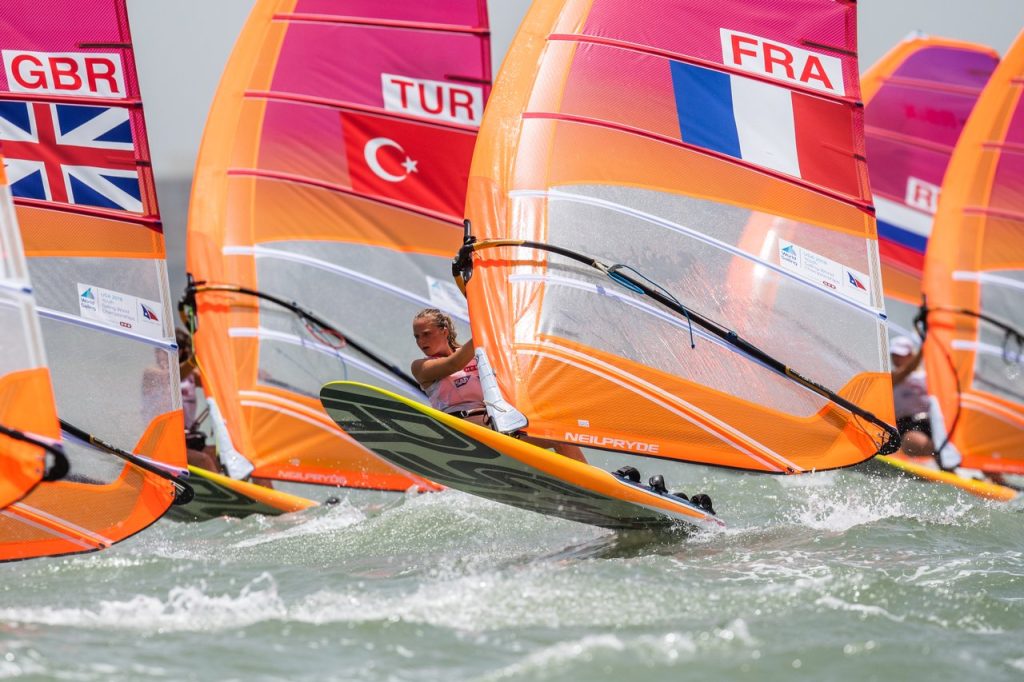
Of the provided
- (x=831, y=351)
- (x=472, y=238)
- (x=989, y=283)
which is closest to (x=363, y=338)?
(x=472, y=238)

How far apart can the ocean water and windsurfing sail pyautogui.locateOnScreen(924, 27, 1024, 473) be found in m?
2.23

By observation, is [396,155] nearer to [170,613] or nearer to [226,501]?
[226,501]

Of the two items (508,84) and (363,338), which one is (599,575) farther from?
(363,338)

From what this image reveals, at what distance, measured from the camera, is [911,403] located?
380 inches

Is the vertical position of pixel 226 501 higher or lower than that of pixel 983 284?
lower

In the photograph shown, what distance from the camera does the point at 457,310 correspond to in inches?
316

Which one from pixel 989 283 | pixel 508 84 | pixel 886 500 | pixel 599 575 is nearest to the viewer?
pixel 599 575

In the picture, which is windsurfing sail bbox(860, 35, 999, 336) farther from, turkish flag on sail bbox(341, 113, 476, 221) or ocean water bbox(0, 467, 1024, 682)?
ocean water bbox(0, 467, 1024, 682)

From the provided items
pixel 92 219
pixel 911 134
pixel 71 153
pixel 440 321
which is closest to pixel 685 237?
pixel 440 321

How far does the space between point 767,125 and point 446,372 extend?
1802mm

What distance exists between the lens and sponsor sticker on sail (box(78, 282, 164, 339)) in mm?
6109

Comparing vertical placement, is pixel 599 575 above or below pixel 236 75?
below

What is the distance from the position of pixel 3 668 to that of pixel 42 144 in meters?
2.99

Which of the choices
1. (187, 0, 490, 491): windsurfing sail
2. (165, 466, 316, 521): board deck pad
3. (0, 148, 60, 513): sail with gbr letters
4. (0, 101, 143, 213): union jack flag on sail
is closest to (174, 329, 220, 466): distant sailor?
(187, 0, 490, 491): windsurfing sail
